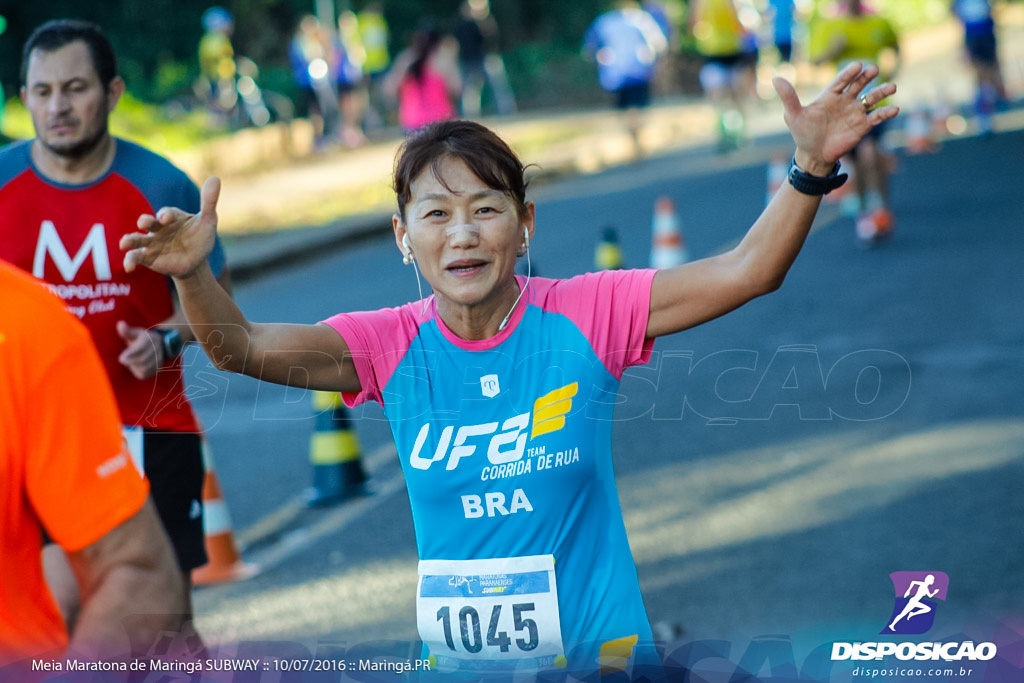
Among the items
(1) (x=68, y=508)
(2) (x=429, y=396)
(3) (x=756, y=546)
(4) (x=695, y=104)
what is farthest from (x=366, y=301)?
(4) (x=695, y=104)

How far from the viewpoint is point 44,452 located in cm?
202

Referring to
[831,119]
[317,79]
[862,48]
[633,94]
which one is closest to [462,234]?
[831,119]

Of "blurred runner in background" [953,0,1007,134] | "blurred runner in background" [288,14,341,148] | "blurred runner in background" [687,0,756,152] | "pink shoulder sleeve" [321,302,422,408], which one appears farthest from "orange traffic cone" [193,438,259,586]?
"blurred runner in background" [288,14,341,148]

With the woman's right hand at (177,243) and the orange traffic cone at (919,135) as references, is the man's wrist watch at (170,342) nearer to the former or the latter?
the woman's right hand at (177,243)

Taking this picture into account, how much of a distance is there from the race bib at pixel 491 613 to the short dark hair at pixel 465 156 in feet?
2.54

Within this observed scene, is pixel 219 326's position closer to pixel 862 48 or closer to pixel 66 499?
pixel 66 499

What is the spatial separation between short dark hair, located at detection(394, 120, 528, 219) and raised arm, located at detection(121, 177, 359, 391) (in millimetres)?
375

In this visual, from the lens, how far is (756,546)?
18.3 feet

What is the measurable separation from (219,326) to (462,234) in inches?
21.8

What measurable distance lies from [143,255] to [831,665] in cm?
161

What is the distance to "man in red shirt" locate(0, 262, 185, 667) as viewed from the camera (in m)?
2.00

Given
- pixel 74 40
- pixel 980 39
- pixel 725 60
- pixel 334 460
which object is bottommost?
pixel 334 460

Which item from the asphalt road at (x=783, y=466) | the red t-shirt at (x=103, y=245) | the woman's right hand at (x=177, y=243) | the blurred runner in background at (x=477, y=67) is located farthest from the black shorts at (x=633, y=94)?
the woman's right hand at (x=177, y=243)

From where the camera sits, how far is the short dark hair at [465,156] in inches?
115
